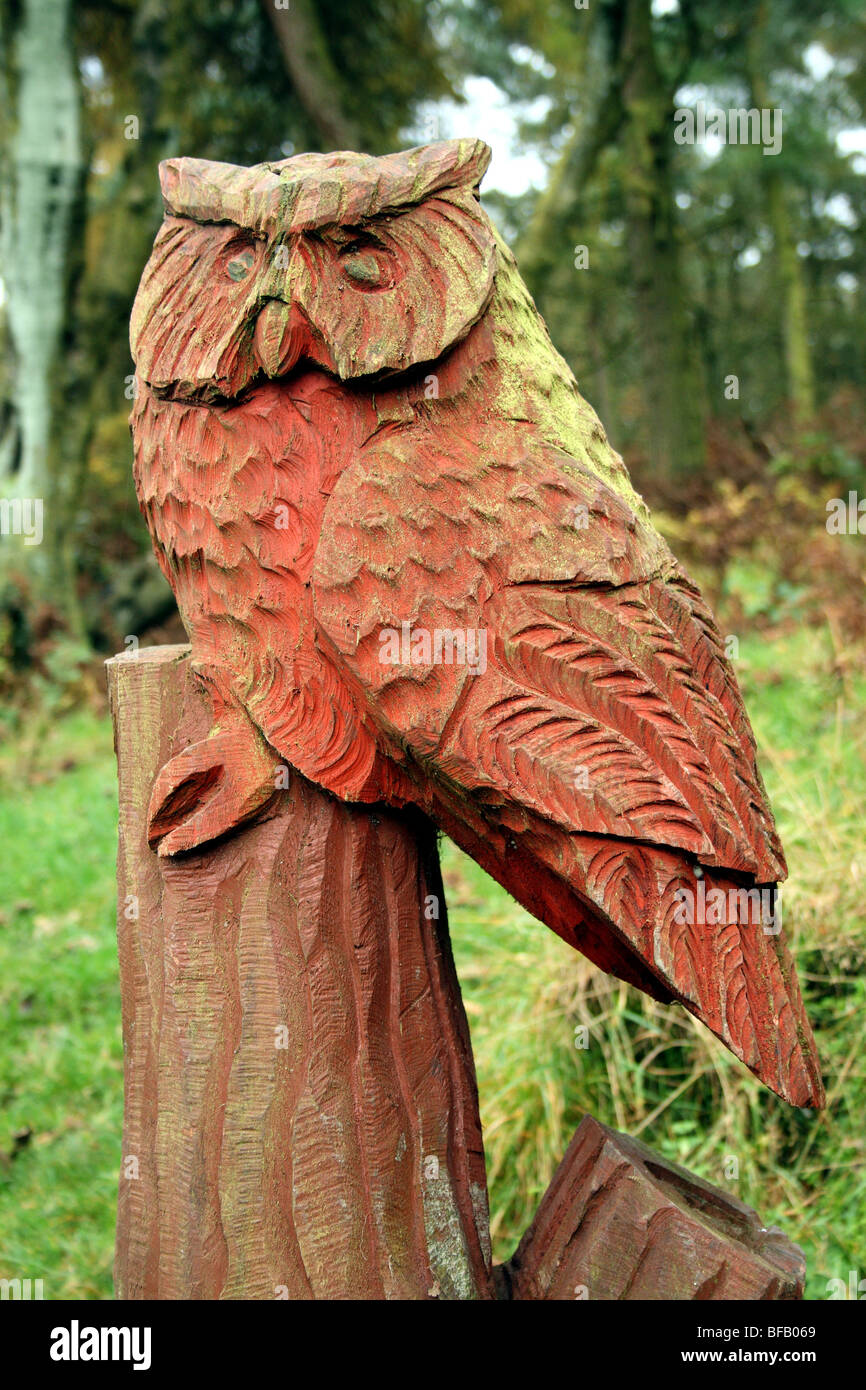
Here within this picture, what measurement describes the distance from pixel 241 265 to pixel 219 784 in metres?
0.69

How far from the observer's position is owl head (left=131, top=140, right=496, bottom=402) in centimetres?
143

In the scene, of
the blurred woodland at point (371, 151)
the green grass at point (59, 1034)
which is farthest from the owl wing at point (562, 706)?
the blurred woodland at point (371, 151)

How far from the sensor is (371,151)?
29.5 feet

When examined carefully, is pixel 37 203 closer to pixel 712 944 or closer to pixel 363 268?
pixel 363 268

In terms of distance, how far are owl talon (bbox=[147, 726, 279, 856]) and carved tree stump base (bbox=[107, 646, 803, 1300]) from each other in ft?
0.13

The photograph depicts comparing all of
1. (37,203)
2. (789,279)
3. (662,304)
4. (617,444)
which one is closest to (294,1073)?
(37,203)

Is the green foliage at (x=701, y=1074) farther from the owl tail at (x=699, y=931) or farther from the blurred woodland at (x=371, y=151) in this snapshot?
the blurred woodland at (x=371, y=151)

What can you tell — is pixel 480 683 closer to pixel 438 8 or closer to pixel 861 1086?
pixel 861 1086

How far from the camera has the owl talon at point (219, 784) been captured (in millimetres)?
1545

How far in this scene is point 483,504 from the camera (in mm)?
1428

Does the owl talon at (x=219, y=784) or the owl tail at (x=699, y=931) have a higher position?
the owl talon at (x=219, y=784)

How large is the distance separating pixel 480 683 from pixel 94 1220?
7.78 ft
